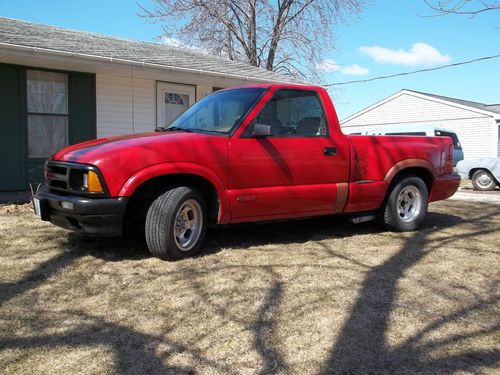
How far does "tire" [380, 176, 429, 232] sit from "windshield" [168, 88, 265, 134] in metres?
2.34

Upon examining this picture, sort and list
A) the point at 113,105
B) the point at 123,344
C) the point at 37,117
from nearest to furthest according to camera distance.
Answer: the point at 123,344 < the point at 37,117 < the point at 113,105

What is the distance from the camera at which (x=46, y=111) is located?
9258 millimetres

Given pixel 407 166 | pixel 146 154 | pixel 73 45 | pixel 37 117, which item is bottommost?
pixel 407 166

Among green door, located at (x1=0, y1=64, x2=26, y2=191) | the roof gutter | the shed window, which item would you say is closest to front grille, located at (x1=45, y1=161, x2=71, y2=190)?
the roof gutter

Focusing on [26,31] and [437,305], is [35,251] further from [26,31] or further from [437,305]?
[26,31]

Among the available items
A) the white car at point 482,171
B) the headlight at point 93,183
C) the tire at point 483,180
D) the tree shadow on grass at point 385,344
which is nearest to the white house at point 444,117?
the white car at point 482,171

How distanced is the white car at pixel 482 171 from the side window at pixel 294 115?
10.3 m

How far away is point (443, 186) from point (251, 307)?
4.22 m

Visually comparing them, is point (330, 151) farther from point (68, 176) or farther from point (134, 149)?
point (68, 176)

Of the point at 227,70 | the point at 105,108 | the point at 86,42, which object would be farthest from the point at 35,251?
the point at 227,70

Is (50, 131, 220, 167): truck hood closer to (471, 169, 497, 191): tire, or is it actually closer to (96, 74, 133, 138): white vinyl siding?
(96, 74, 133, 138): white vinyl siding

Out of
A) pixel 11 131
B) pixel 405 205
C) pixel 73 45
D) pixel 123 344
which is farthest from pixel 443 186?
pixel 11 131

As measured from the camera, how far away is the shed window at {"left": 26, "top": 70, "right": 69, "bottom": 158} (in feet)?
29.8

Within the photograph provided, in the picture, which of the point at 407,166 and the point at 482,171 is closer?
the point at 407,166
